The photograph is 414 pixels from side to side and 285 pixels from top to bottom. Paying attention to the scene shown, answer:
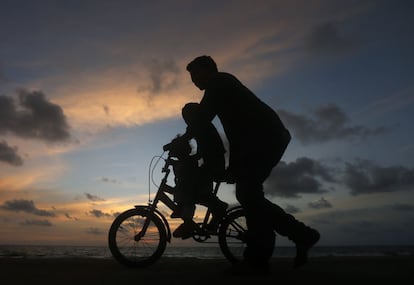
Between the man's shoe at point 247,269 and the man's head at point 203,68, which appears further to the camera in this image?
the man's head at point 203,68

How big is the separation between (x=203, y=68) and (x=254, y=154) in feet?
4.64

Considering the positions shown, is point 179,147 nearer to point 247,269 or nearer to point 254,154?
point 254,154

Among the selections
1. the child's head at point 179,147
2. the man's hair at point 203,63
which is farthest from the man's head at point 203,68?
the child's head at point 179,147

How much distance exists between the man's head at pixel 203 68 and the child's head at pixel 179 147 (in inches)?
34.2

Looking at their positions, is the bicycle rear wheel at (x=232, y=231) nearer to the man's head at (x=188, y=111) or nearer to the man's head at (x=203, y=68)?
the man's head at (x=188, y=111)

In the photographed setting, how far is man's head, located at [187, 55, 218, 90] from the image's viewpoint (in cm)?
547

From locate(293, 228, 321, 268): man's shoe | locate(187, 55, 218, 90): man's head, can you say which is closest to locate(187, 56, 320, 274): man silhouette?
locate(293, 228, 321, 268): man's shoe

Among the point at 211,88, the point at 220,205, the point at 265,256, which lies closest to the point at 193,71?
the point at 211,88

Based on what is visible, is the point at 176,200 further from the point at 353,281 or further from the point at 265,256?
the point at 353,281

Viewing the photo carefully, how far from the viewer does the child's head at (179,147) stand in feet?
18.9

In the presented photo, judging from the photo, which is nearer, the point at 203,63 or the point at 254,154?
the point at 254,154

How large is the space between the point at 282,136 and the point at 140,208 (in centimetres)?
243

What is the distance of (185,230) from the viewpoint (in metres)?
5.76

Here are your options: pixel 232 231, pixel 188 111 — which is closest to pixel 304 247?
pixel 232 231
